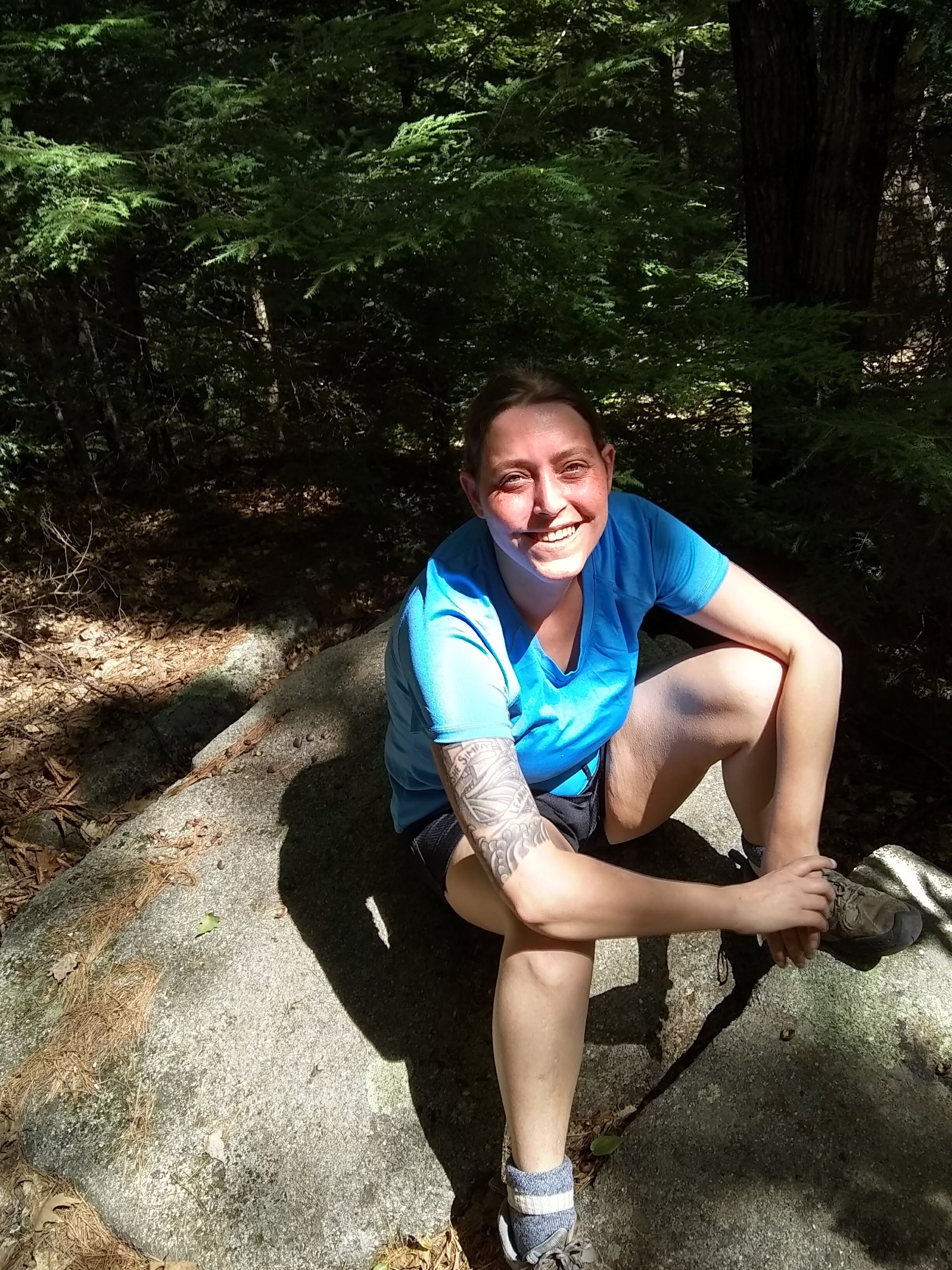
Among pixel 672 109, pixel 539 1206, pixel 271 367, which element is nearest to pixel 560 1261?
pixel 539 1206

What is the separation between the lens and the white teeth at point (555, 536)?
1.98 metres

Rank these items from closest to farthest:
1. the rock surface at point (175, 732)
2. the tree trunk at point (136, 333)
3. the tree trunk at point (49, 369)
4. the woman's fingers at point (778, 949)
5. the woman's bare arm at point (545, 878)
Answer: the woman's bare arm at point (545, 878) → the woman's fingers at point (778, 949) → the rock surface at point (175, 732) → the tree trunk at point (136, 333) → the tree trunk at point (49, 369)

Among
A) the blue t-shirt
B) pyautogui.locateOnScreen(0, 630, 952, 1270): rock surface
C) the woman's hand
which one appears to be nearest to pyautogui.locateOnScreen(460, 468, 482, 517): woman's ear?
the blue t-shirt

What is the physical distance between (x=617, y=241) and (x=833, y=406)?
131cm

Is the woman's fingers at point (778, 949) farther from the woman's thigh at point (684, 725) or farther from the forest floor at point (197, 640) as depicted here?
the forest floor at point (197, 640)

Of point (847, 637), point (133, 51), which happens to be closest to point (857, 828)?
A: point (847, 637)

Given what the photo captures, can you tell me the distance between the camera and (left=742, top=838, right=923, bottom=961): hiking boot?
2.21 metres

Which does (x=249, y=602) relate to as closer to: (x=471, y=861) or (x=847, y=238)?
(x=471, y=861)

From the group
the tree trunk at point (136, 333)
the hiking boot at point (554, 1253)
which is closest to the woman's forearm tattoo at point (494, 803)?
the hiking boot at point (554, 1253)

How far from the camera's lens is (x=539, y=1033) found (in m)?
1.89

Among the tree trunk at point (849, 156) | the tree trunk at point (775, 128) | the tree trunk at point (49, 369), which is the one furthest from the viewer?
the tree trunk at point (49, 369)

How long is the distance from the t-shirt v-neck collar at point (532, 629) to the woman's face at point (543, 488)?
11 centimetres

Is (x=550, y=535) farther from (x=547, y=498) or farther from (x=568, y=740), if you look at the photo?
(x=568, y=740)

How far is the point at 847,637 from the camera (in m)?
4.36
